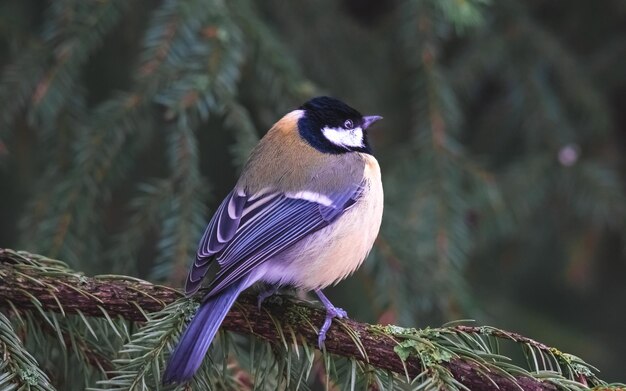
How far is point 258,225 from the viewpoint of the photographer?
86.4 inches

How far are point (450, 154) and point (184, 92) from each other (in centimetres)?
102

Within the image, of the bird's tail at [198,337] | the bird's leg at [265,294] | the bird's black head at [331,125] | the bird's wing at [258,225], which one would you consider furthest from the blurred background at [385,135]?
the bird's tail at [198,337]

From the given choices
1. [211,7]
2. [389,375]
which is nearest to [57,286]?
[389,375]

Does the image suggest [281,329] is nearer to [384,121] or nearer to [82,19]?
[82,19]

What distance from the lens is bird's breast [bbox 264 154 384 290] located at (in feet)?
7.23

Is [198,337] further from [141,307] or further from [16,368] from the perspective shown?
A: [16,368]

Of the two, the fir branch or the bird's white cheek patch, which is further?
the bird's white cheek patch

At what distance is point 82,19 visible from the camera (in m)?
2.61

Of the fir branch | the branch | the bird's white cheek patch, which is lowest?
the fir branch

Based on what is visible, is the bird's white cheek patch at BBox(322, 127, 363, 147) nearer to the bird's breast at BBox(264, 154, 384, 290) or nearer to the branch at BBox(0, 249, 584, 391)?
the bird's breast at BBox(264, 154, 384, 290)

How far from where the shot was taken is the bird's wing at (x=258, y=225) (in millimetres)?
2014

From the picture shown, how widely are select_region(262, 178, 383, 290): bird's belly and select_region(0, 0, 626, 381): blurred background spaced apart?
1.00 ft

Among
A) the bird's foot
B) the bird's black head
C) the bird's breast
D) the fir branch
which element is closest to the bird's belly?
the bird's breast

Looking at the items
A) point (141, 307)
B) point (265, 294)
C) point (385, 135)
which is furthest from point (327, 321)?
point (385, 135)
